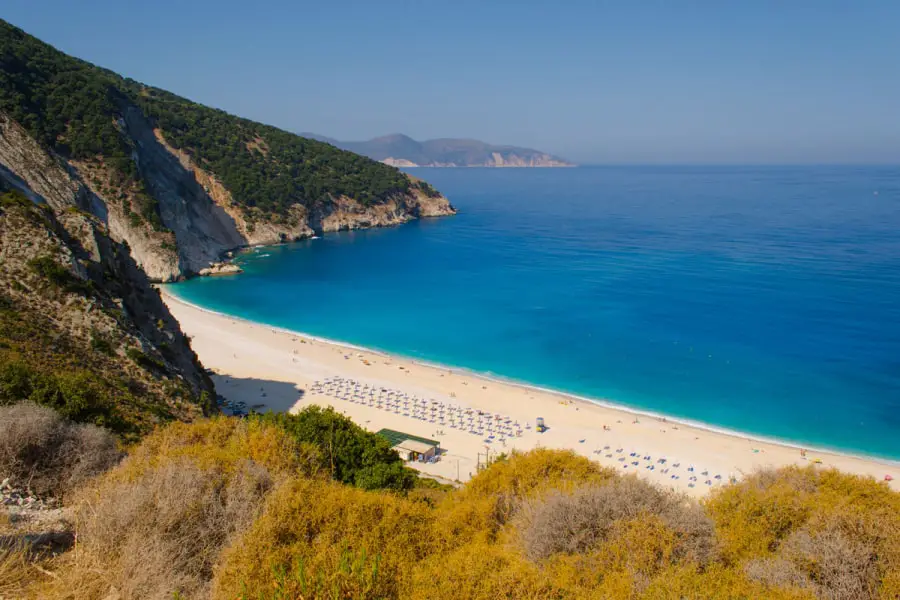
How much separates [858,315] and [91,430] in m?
56.2

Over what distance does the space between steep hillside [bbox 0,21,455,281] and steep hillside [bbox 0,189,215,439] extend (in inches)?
614

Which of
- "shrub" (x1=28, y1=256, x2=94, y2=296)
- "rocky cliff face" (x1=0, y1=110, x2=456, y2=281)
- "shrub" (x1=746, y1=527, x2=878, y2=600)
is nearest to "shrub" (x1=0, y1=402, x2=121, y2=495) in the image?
"shrub" (x1=28, y1=256, x2=94, y2=296)

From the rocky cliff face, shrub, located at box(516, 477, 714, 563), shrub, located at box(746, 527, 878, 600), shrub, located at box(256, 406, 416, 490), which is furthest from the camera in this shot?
the rocky cliff face

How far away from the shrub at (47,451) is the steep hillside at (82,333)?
2.40 m

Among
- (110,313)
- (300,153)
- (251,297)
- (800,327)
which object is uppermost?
(300,153)

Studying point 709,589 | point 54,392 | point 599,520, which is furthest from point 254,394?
point 709,589

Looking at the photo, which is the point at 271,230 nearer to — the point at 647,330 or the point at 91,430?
the point at 647,330

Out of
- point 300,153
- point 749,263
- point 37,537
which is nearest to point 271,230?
point 300,153

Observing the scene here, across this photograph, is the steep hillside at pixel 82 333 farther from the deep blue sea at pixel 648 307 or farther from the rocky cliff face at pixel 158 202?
the deep blue sea at pixel 648 307

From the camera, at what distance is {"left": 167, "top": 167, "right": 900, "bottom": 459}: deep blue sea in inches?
1394

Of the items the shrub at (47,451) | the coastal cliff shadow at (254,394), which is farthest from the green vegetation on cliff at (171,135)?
the shrub at (47,451)

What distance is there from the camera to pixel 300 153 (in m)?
111

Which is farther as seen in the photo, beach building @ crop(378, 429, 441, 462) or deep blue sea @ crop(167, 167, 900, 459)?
deep blue sea @ crop(167, 167, 900, 459)

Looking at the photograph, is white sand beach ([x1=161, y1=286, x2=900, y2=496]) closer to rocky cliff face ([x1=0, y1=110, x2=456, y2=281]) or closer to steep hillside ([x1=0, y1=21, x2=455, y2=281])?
rocky cliff face ([x1=0, y1=110, x2=456, y2=281])
